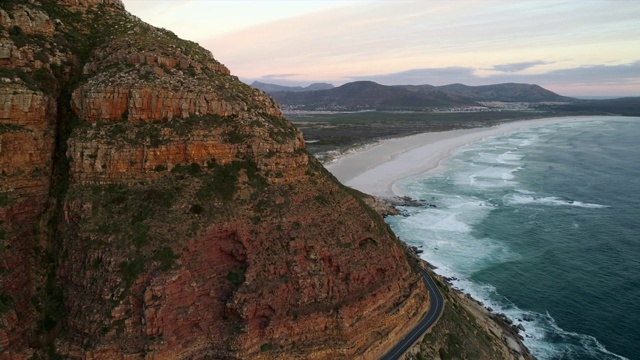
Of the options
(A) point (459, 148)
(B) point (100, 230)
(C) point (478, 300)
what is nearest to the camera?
(B) point (100, 230)

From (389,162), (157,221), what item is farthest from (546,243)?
(389,162)

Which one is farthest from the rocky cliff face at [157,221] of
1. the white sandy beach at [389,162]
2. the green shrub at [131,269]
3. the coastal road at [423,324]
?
the white sandy beach at [389,162]

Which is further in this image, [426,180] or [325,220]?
A: [426,180]

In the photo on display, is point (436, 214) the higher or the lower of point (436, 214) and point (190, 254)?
the lower

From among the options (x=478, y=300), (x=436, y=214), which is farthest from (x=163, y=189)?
(x=436, y=214)

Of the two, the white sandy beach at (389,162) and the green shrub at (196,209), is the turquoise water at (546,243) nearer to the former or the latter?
the white sandy beach at (389,162)

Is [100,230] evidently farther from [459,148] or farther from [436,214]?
[459,148]
